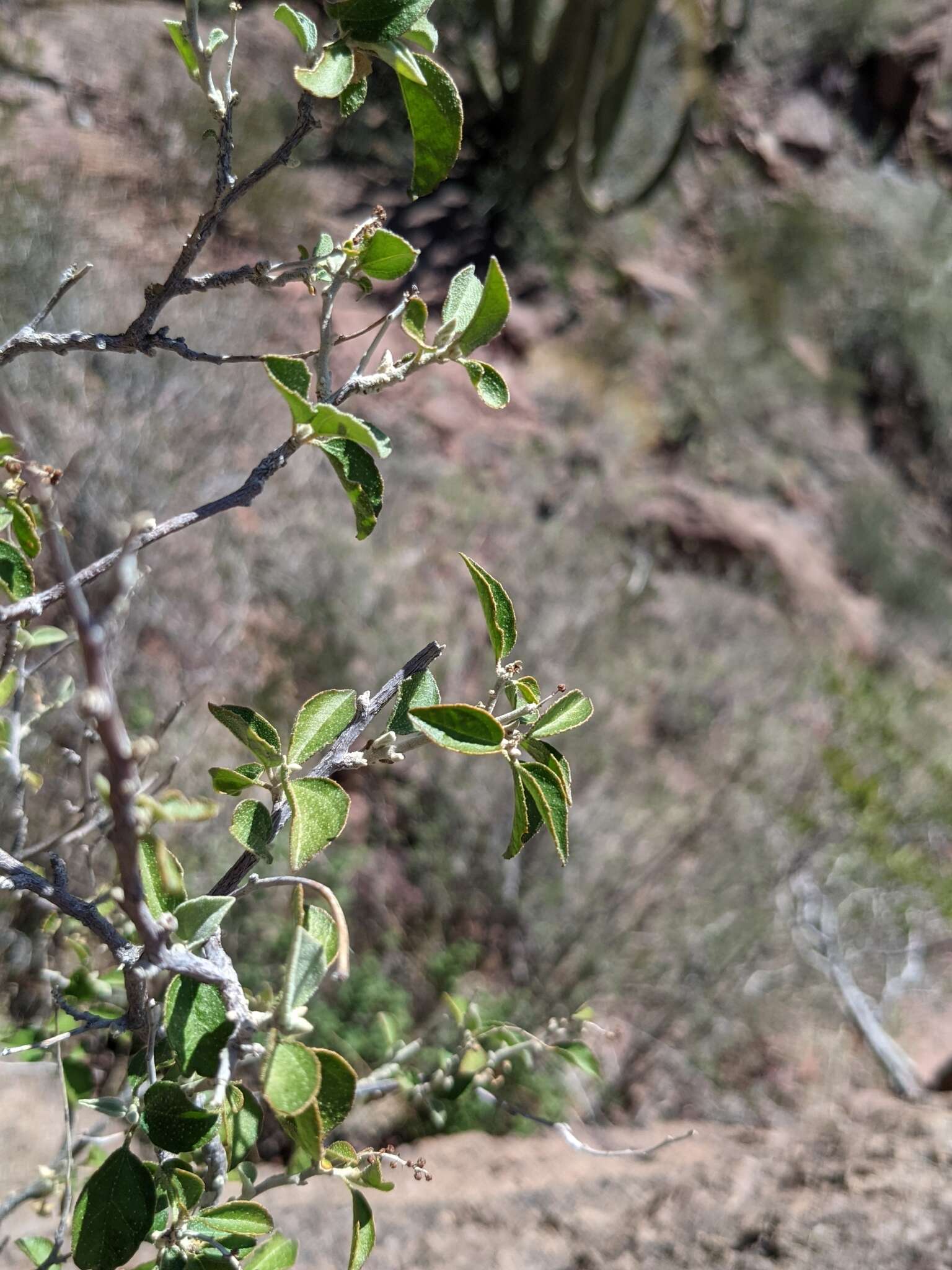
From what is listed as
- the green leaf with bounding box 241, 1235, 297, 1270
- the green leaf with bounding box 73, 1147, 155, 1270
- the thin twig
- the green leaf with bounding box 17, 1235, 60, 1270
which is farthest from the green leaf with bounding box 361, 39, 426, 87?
the green leaf with bounding box 17, 1235, 60, 1270

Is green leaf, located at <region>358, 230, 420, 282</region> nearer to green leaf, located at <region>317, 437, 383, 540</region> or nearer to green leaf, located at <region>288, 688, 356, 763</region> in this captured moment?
green leaf, located at <region>317, 437, 383, 540</region>

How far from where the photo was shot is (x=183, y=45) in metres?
0.75

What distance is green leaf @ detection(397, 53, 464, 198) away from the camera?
69cm

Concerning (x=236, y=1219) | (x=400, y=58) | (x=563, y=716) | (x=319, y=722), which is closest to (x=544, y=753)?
(x=563, y=716)

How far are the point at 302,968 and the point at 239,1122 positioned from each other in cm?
27

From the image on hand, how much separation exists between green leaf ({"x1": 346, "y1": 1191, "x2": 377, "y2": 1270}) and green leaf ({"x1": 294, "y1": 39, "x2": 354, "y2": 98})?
778 mm

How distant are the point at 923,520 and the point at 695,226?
3.33 m

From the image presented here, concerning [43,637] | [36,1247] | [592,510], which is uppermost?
[43,637]

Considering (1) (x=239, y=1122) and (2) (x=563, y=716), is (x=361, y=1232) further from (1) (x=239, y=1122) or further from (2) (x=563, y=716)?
(2) (x=563, y=716)

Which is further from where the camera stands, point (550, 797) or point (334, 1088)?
point (550, 797)

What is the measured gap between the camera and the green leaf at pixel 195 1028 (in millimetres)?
578

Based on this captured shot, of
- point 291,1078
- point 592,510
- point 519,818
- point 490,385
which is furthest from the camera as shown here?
point 592,510

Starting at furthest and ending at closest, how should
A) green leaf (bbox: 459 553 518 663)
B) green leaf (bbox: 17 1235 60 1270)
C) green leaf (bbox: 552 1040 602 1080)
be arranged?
1. green leaf (bbox: 552 1040 602 1080)
2. green leaf (bbox: 17 1235 60 1270)
3. green leaf (bbox: 459 553 518 663)

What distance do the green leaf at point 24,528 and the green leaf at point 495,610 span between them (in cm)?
38
